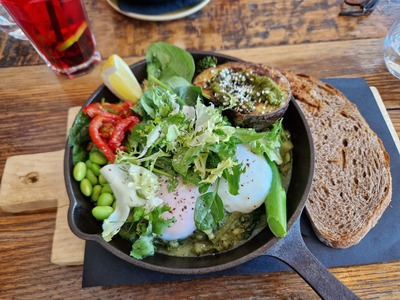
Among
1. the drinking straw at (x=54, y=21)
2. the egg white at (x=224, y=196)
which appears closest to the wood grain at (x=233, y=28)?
the drinking straw at (x=54, y=21)

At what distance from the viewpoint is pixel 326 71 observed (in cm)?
217

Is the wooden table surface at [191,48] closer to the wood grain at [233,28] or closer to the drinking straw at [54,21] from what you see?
the wood grain at [233,28]

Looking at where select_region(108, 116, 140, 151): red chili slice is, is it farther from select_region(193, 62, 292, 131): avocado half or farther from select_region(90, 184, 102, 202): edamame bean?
select_region(193, 62, 292, 131): avocado half

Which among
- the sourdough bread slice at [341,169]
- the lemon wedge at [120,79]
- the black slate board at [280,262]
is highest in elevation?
the lemon wedge at [120,79]

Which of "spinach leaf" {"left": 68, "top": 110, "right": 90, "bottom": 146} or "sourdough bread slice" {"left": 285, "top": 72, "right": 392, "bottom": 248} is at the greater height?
"spinach leaf" {"left": 68, "top": 110, "right": 90, "bottom": 146}

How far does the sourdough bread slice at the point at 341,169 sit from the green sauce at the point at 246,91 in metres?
0.37

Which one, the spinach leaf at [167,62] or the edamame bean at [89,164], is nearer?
the edamame bean at [89,164]

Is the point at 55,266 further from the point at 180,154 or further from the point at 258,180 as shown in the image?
the point at 258,180

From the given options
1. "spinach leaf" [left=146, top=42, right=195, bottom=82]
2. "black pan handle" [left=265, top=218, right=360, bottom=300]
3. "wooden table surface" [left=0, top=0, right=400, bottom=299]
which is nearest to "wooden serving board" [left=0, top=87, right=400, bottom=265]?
"wooden table surface" [left=0, top=0, right=400, bottom=299]

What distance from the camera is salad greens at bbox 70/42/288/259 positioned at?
1431 mm

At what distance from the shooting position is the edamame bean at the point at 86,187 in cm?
158

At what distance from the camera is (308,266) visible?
1338mm

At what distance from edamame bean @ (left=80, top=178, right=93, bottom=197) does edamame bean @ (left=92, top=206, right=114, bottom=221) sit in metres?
0.10

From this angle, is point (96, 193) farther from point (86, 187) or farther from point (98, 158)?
point (98, 158)
